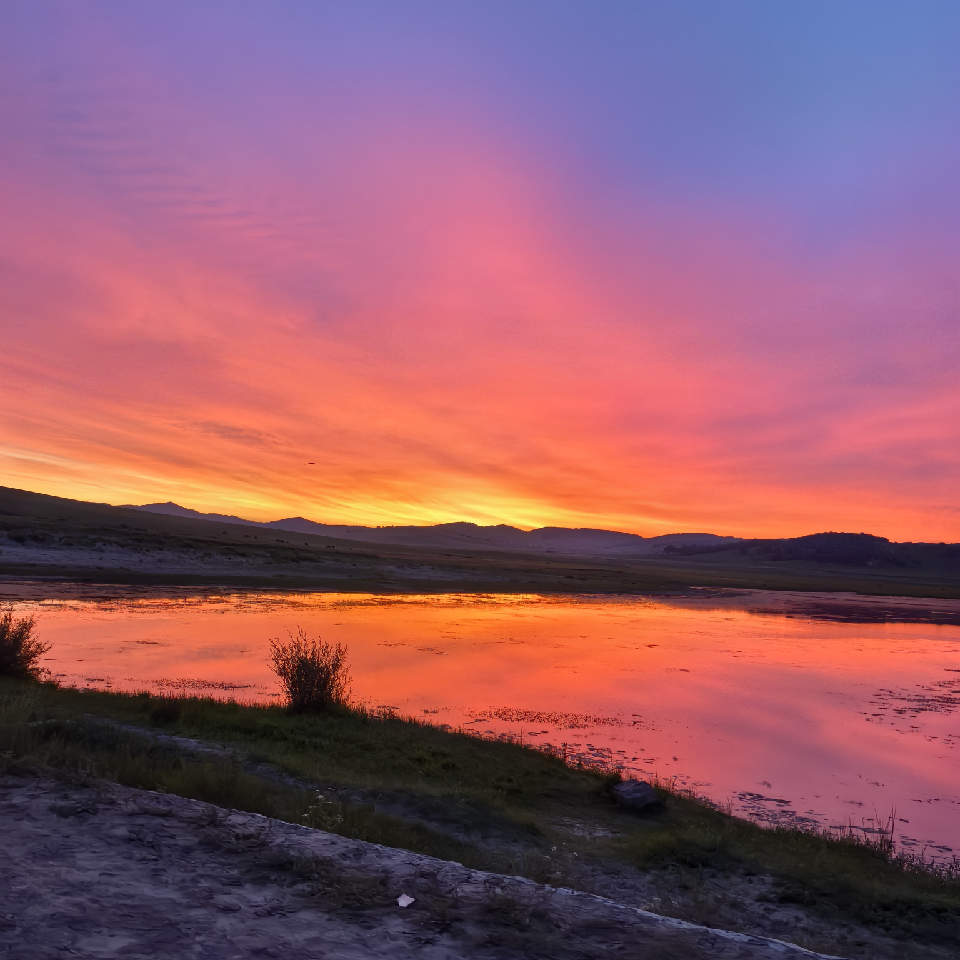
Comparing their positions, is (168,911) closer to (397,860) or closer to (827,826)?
(397,860)

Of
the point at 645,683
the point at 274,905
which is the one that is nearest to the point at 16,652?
the point at 274,905

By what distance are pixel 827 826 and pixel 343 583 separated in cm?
4919

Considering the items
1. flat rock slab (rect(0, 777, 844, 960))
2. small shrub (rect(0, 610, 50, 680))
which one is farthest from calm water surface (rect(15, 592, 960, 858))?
flat rock slab (rect(0, 777, 844, 960))

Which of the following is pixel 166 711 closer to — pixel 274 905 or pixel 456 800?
pixel 456 800

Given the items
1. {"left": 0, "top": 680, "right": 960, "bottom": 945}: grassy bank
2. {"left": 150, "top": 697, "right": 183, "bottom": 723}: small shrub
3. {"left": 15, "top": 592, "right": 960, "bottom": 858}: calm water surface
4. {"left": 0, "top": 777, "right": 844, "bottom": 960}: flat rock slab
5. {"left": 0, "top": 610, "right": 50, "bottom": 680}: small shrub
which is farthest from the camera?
{"left": 0, "top": 610, "right": 50, "bottom": 680}: small shrub

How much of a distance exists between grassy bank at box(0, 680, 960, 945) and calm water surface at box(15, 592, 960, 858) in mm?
2208

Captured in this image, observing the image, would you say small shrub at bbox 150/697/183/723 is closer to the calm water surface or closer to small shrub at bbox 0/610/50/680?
the calm water surface

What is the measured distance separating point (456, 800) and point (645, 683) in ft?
44.9

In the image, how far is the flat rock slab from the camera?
3.99m

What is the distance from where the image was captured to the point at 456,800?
34.8ft

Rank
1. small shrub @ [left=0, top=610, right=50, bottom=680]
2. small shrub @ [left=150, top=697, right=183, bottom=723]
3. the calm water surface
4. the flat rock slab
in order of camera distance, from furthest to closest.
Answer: small shrub @ [left=0, top=610, right=50, bottom=680], the calm water surface, small shrub @ [left=150, top=697, right=183, bottom=723], the flat rock slab

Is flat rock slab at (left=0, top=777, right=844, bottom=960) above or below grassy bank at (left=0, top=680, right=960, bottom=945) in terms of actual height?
above

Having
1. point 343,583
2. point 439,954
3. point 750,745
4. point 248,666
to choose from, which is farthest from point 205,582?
point 439,954

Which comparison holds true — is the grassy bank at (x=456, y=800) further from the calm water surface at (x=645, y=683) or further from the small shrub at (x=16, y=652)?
the small shrub at (x=16, y=652)
